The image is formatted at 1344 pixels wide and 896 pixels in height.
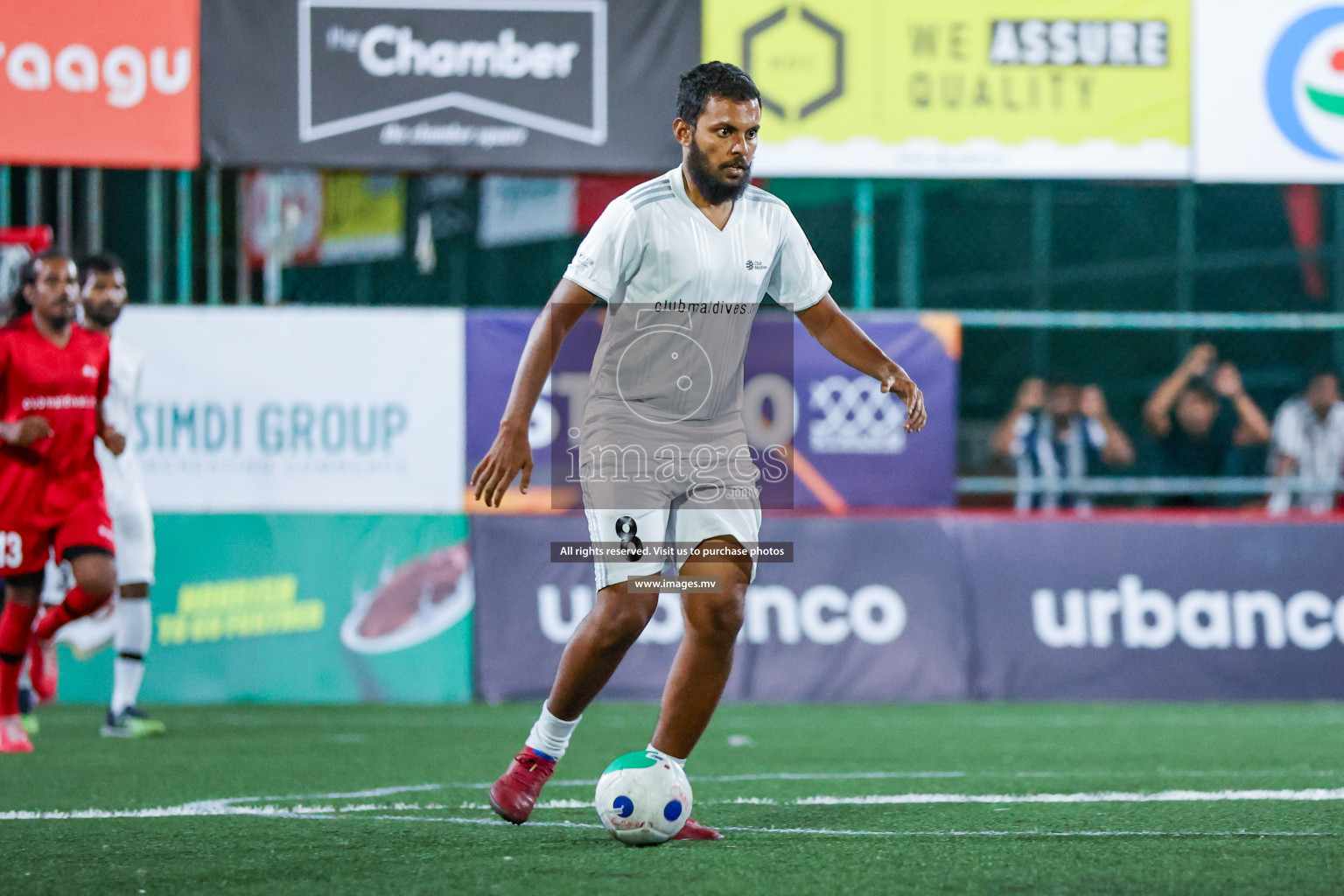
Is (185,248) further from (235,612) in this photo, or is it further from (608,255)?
(608,255)

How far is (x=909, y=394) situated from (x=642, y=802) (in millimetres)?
1386

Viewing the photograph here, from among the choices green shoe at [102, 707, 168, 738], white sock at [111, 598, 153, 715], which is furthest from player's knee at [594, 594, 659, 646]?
white sock at [111, 598, 153, 715]

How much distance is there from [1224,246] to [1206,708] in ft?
37.6

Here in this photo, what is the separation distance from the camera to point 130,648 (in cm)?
852

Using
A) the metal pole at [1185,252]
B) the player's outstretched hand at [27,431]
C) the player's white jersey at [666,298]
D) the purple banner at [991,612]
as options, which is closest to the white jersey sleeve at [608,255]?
the player's white jersey at [666,298]

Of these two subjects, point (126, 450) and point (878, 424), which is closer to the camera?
point (126, 450)

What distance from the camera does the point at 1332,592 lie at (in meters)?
10.6

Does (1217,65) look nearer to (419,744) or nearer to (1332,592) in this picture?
(1332,592)

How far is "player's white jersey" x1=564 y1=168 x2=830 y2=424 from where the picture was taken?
453cm

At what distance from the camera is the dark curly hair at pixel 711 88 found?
4.52 m

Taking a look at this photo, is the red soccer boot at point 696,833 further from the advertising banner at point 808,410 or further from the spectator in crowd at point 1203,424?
the spectator in crowd at point 1203,424

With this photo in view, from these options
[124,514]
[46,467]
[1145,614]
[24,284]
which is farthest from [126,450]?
[1145,614]

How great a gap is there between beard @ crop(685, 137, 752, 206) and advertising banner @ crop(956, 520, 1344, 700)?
20.9 ft

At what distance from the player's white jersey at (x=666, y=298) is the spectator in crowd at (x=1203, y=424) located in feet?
26.6
